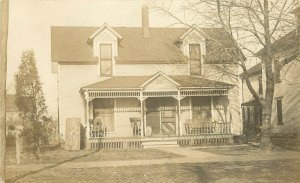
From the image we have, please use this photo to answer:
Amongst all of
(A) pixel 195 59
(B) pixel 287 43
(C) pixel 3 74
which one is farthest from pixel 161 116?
(C) pixel 3 74

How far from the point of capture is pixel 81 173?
39.9 feet

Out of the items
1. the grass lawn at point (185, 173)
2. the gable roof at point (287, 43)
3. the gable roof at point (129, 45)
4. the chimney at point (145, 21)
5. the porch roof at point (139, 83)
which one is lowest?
the grass lawn at point (185, 173)

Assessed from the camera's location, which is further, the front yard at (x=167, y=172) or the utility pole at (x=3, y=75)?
the front yard at (x=167, y=172)

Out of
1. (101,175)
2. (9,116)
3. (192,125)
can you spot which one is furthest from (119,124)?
(9,116)

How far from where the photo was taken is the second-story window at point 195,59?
24589 mm

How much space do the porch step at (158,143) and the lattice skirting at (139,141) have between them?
269 mm

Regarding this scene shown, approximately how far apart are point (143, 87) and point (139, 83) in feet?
1.97

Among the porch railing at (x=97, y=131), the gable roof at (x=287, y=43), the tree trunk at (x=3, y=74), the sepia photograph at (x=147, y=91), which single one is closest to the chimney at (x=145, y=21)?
the sepia photograph at (x=147, y=91)

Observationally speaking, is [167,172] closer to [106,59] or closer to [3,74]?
[3,74]

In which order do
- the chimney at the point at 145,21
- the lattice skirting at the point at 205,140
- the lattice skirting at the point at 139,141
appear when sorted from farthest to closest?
1. the chimney at the point at 145,21
2. the lattice skirting at the point at 205,140
3. the lattice skirting at the point at 139,141

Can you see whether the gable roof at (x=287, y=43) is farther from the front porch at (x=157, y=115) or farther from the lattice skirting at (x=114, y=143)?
the lattice skirting at (x=114, y=143)

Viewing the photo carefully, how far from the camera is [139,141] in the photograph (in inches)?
872

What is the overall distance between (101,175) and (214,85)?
40.9 ft

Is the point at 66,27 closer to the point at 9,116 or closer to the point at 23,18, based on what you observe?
the point at 23,18
